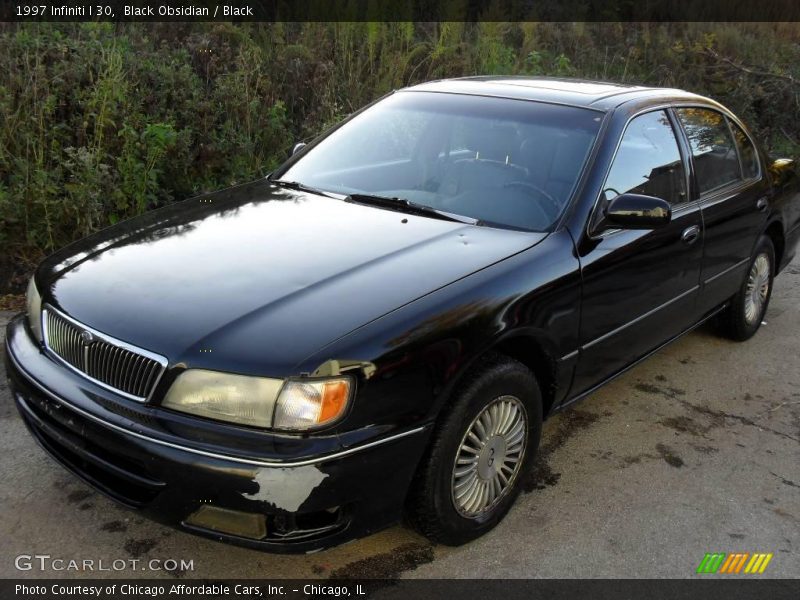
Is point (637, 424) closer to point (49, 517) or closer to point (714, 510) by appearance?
point (714, 510)

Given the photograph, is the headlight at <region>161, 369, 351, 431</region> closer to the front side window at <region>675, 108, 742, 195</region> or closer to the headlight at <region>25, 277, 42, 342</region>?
the headlight at <region>25, 277, 42, 342</region>

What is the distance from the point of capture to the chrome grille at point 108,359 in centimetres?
246

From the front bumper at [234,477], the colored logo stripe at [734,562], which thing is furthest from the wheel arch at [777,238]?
the front bumper at [234,477]

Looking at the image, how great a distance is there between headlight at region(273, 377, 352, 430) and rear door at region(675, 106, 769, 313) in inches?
104

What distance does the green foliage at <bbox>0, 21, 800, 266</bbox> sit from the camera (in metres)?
5.41

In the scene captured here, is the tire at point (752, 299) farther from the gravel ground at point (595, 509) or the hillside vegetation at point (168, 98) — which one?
the hillside vegetation at point (168, 98)

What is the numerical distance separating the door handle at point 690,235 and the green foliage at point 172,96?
3.66 meters

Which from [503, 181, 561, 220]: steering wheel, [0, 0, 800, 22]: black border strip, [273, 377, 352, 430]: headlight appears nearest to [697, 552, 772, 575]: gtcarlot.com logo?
[503, 181, 561, 220]: steering wheel

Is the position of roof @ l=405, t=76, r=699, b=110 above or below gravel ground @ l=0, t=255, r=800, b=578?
above

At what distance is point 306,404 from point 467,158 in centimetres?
175

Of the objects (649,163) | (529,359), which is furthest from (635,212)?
(529,359)

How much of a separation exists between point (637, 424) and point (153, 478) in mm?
2557

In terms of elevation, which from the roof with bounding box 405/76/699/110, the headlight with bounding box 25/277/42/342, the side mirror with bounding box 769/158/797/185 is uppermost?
the roof with bounding box 405/76/699/110

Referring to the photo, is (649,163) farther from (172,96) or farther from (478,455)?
(172,96)
